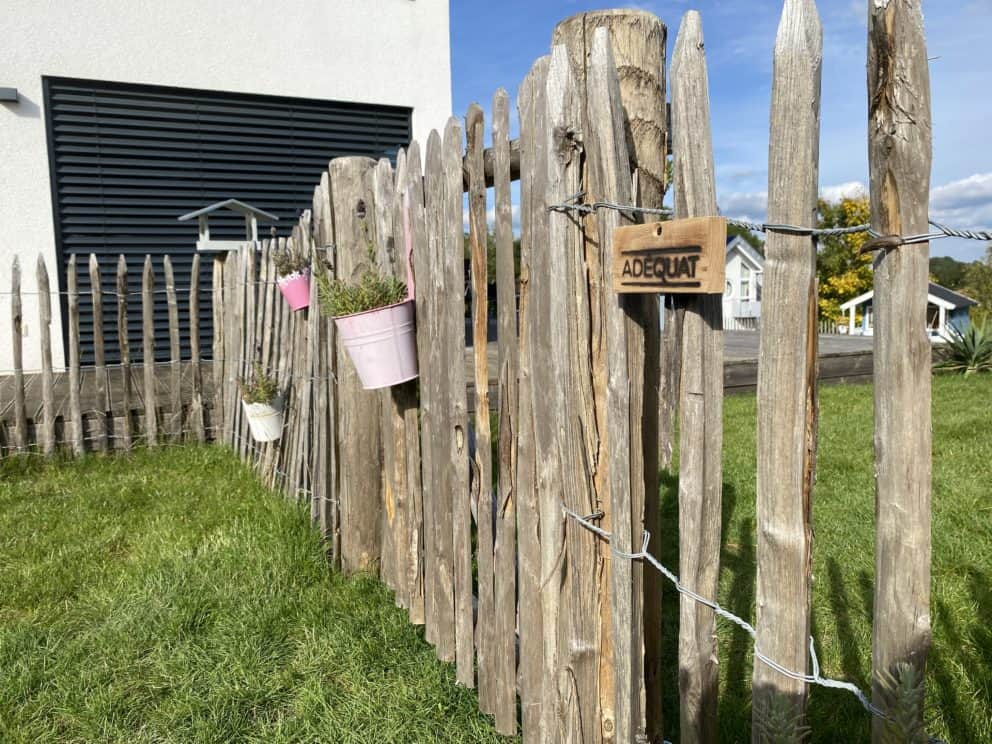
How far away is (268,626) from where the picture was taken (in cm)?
328

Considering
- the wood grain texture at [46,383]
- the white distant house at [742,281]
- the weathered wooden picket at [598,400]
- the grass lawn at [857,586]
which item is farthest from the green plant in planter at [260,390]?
the white distant house at [742,281]

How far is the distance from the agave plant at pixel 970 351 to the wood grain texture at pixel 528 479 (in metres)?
11.6

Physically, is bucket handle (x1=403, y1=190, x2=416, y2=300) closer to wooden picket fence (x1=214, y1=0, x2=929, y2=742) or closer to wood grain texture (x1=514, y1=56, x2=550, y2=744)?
wooden picket fence (x1=214, y1=0, x2=929, y2=742)

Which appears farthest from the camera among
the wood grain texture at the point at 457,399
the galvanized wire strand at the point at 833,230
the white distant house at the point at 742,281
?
the white distant house at the point at 742,281

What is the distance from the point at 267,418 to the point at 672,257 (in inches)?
151

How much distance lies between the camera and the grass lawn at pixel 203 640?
2699 millimetres

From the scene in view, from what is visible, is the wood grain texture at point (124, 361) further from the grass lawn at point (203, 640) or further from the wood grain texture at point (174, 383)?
the grass lawn at point (203, 640)

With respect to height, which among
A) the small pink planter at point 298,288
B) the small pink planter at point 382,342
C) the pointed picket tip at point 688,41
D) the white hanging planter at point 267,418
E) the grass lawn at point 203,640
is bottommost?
the grass lawn at point 203,640

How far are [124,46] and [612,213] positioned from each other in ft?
29.0

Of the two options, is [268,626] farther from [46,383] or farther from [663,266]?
[46,383]

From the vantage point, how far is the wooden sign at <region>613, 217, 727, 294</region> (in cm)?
145

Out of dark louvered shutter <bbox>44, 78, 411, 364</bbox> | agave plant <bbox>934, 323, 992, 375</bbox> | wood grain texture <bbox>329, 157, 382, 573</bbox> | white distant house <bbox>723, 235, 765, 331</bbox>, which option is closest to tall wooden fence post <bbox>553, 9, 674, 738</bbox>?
wood grain texture <bbox>329, 157, 382, 573</bbox>

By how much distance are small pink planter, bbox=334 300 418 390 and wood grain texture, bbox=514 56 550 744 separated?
843 millimetres

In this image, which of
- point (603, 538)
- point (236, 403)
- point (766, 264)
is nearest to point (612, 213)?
point (766, 264)
